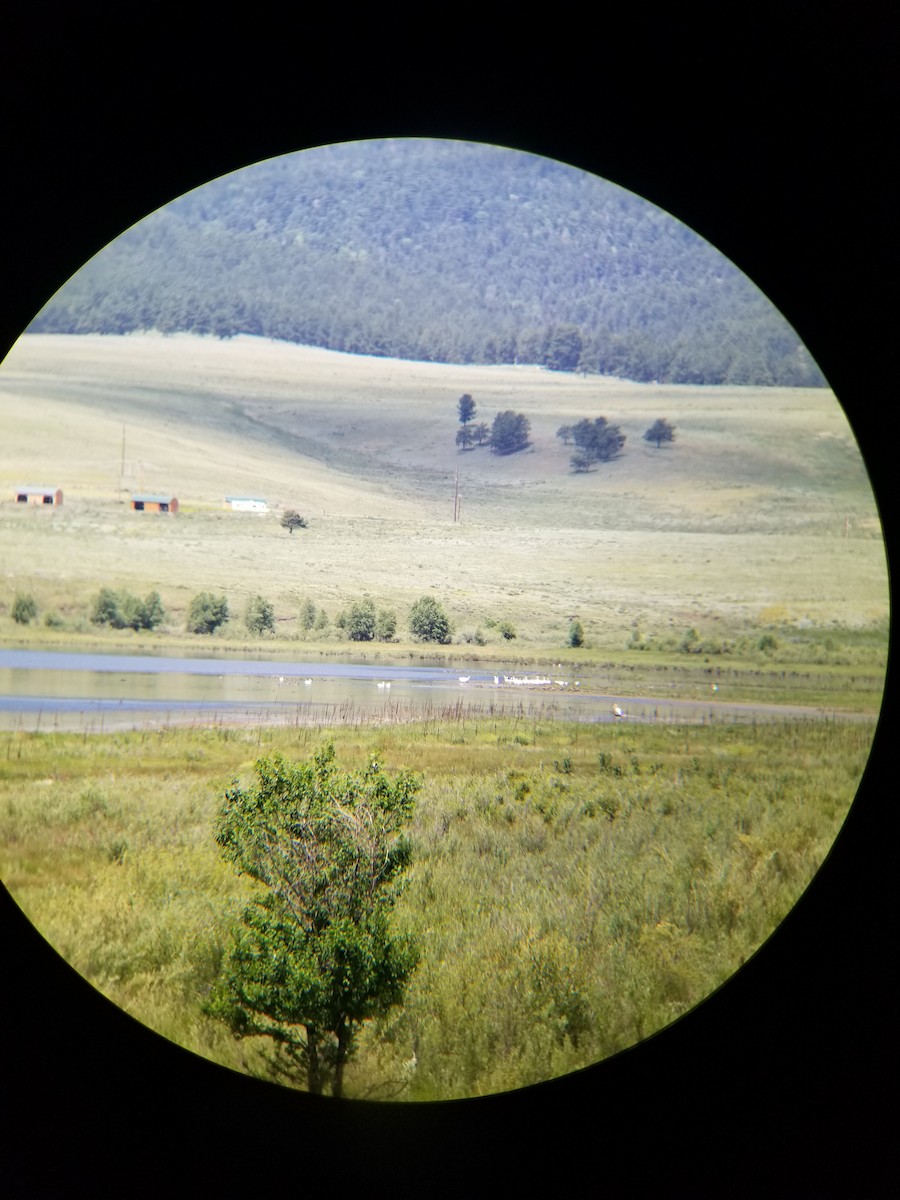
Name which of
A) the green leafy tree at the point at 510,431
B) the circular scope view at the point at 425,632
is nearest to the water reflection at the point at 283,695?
the circular scope view at the point at 425,632

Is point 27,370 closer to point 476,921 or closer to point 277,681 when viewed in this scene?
point 277,681

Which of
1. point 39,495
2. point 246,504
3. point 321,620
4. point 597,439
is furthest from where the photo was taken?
point 39,495

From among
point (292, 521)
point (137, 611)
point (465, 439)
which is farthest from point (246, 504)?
point (465, 439)

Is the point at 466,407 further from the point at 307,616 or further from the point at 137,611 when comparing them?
the point at 137,611

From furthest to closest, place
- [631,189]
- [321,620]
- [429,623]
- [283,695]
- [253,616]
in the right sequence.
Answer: [321,620], [253,616], [429,623], [283,695], [631,189]

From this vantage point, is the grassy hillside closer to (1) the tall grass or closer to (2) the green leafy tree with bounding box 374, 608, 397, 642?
(2) the green leafy tree with bounding box 374, 608, 397, 642

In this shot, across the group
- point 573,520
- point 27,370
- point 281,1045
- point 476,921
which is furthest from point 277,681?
point 27,370
